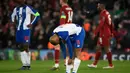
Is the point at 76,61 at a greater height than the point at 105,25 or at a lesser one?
lesser

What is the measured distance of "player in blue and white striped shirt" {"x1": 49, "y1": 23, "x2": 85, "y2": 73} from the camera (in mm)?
12363

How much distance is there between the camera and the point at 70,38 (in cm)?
1298

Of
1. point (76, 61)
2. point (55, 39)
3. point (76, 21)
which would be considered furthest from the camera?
point (76, 21)

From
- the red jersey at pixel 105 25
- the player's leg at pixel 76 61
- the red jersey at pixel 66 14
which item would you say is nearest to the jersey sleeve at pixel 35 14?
the red jersey at pixel 66 14

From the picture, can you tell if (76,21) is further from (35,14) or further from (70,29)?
(70,29)

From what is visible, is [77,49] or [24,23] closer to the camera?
[77,49]

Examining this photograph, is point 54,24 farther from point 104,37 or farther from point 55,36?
point 55,36

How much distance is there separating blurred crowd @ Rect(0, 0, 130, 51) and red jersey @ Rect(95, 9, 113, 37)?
562 cm

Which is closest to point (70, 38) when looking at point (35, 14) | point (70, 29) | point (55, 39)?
point (70, 29)

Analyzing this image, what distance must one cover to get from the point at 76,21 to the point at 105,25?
7.04m

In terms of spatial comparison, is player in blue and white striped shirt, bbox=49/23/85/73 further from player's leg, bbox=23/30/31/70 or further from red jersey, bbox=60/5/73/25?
player's leg, bbox=23/30/31/70

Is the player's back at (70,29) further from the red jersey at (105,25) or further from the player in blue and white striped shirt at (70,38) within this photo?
the red jersey at (105,25)

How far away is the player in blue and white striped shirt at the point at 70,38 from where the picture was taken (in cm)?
1236

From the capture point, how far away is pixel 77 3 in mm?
25625
